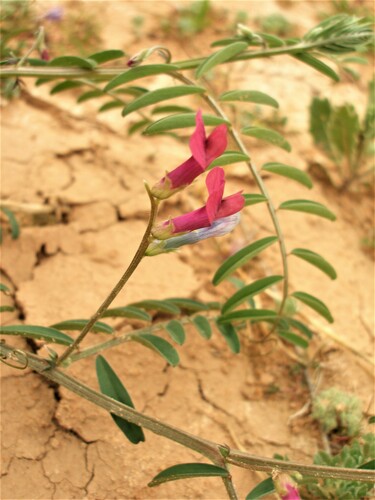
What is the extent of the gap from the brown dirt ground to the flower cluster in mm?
805

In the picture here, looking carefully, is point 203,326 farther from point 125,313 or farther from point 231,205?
point 231,205

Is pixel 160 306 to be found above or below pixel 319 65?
below

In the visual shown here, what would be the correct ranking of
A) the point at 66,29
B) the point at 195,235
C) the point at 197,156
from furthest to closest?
the point at 66,29 → the point at 195,235 → the point at 197,156

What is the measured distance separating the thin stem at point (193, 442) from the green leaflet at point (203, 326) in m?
0.45

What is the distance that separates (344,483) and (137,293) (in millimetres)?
1015

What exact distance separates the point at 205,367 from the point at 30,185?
3.69ft

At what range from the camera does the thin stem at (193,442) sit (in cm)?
151

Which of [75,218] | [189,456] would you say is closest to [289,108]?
[75,218]

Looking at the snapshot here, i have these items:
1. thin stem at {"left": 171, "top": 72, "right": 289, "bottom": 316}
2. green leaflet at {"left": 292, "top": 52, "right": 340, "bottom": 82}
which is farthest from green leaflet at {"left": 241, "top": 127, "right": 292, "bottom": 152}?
green leaflet at {"left": 292, "top": 52, "right": 340, "bottom": 82}

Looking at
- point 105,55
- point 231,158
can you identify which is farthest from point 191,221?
point 105,55

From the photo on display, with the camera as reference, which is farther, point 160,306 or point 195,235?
point 160,306

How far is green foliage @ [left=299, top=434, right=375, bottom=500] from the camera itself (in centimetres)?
181

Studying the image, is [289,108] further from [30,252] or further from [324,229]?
[30,252]

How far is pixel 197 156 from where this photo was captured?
122 cm
